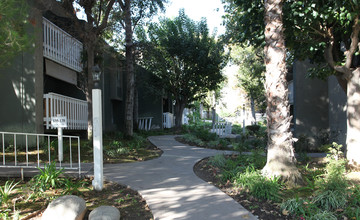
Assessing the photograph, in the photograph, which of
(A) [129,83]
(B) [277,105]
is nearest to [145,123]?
(A) [129,83]

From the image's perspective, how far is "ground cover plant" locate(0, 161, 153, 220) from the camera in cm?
418

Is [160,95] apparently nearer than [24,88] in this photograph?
No

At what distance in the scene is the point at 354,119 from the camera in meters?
6.87

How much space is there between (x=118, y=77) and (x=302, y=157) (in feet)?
43.3

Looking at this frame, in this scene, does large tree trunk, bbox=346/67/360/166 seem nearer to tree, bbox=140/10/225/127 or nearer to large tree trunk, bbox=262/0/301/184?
large tree trunk, bbox=262/0/301/184

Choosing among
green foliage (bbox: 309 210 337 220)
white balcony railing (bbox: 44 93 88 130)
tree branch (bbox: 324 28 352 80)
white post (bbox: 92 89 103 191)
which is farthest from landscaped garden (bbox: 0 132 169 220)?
tree branch (bbox: 324 28 352 80)

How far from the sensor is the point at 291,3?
23.6 feet

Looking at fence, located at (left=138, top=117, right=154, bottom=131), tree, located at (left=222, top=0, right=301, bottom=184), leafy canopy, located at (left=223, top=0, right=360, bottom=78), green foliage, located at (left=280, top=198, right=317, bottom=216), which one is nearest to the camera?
green foliage, located at (left=280, top=198, right=317, bottom=216)

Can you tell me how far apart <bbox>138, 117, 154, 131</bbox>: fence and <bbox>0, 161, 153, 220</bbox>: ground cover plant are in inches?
559

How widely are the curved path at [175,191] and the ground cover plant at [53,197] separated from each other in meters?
0.23

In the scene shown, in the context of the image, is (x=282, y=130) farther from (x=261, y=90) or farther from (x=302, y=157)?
(x=261, y=90)

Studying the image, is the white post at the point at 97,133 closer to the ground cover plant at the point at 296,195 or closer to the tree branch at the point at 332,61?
the ground cover plant at the point at 296,195

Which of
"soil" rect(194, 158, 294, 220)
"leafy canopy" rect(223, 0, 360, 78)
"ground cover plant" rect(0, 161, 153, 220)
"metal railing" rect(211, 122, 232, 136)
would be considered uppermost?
"leafy canopy" rect(223, 0, 360, 78)

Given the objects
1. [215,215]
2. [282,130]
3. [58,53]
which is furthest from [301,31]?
[58,53]
